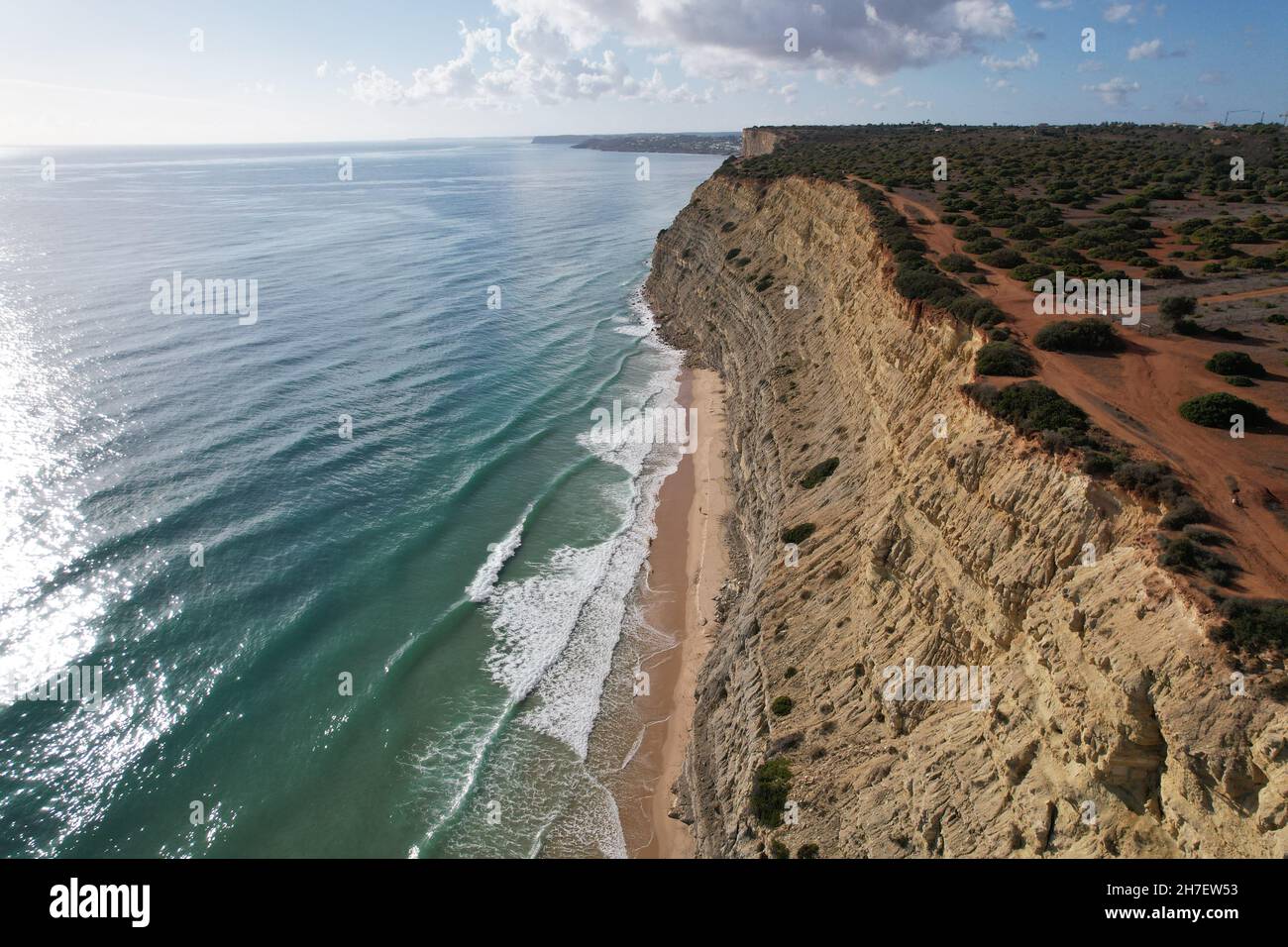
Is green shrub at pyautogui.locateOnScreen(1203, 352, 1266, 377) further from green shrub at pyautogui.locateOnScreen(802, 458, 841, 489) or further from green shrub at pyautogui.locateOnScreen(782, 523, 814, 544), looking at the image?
green shrub at pyautogui.locateOnScreen(782, 523, 814, 544)

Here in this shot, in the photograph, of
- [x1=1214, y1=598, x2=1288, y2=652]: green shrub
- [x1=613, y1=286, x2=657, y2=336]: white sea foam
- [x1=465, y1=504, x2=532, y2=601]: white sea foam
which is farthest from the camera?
[x1=613, y1=286, x2=657, y2=336]: white sea foam

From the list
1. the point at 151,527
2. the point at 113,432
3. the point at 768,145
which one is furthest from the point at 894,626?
the point at 768,145

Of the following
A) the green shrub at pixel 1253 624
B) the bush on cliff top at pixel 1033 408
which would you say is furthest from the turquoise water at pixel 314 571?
the green shrub at pixel 1253 624

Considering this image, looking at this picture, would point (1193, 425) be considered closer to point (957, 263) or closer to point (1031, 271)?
point (1031, 271)

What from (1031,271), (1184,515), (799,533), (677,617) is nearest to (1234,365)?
(1184,515)

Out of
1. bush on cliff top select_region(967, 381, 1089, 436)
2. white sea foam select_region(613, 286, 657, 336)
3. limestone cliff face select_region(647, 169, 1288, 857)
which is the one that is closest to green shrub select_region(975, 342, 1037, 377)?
limestone cliff face select_region(647, 169, 1288, 857)

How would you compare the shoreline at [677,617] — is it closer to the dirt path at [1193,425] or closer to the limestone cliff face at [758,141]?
the dirt path at [1193,425]
